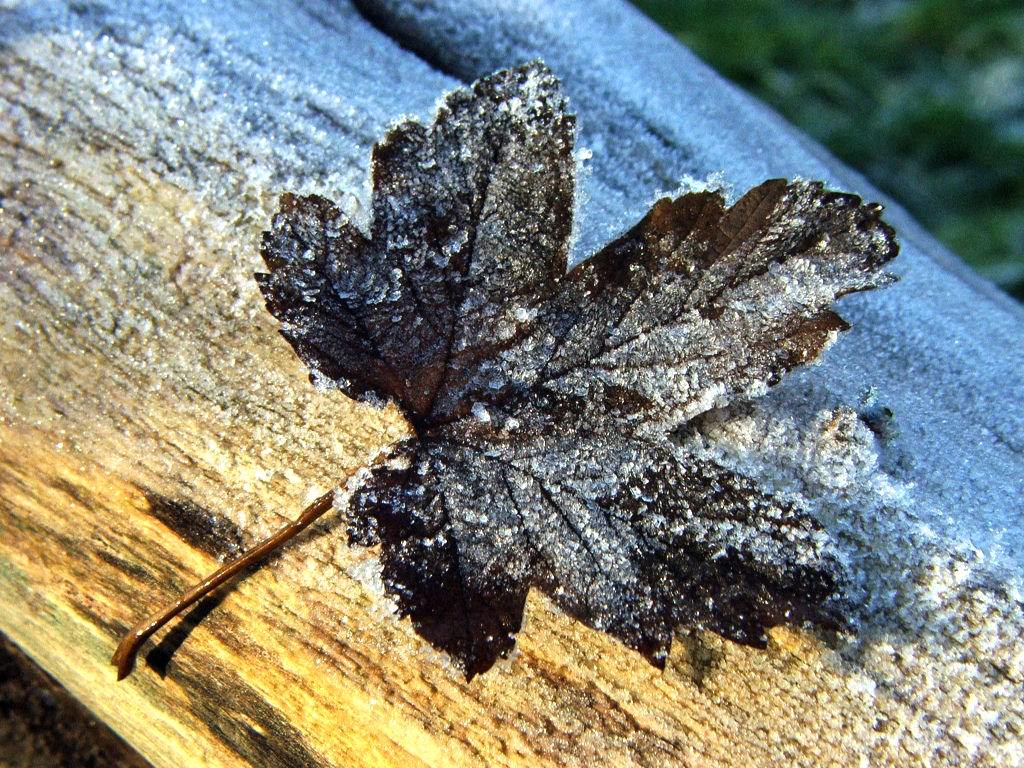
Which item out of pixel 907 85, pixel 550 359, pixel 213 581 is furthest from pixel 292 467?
pixel 907 85

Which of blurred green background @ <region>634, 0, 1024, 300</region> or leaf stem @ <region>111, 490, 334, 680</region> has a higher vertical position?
blurred green background @ <region>634, 0, 1024, 300</region>

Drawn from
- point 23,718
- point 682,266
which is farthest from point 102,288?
point 23,718

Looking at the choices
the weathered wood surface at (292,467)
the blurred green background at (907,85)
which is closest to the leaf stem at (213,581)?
the weathered wood surface at (292,467)

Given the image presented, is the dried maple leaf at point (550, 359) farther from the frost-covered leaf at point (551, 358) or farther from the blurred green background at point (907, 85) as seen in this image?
the blurred green background at point (907, 85)

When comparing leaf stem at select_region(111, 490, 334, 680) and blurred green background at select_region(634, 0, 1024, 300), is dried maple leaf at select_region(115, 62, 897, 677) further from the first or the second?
blurred green background at select_region(634, 0, 1024, 300)

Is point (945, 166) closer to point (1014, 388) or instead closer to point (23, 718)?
point (1014, 388)

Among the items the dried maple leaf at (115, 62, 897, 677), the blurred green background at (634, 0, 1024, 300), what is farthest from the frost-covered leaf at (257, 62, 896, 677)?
the blurred green background at (634, 0, 1024, 300)
